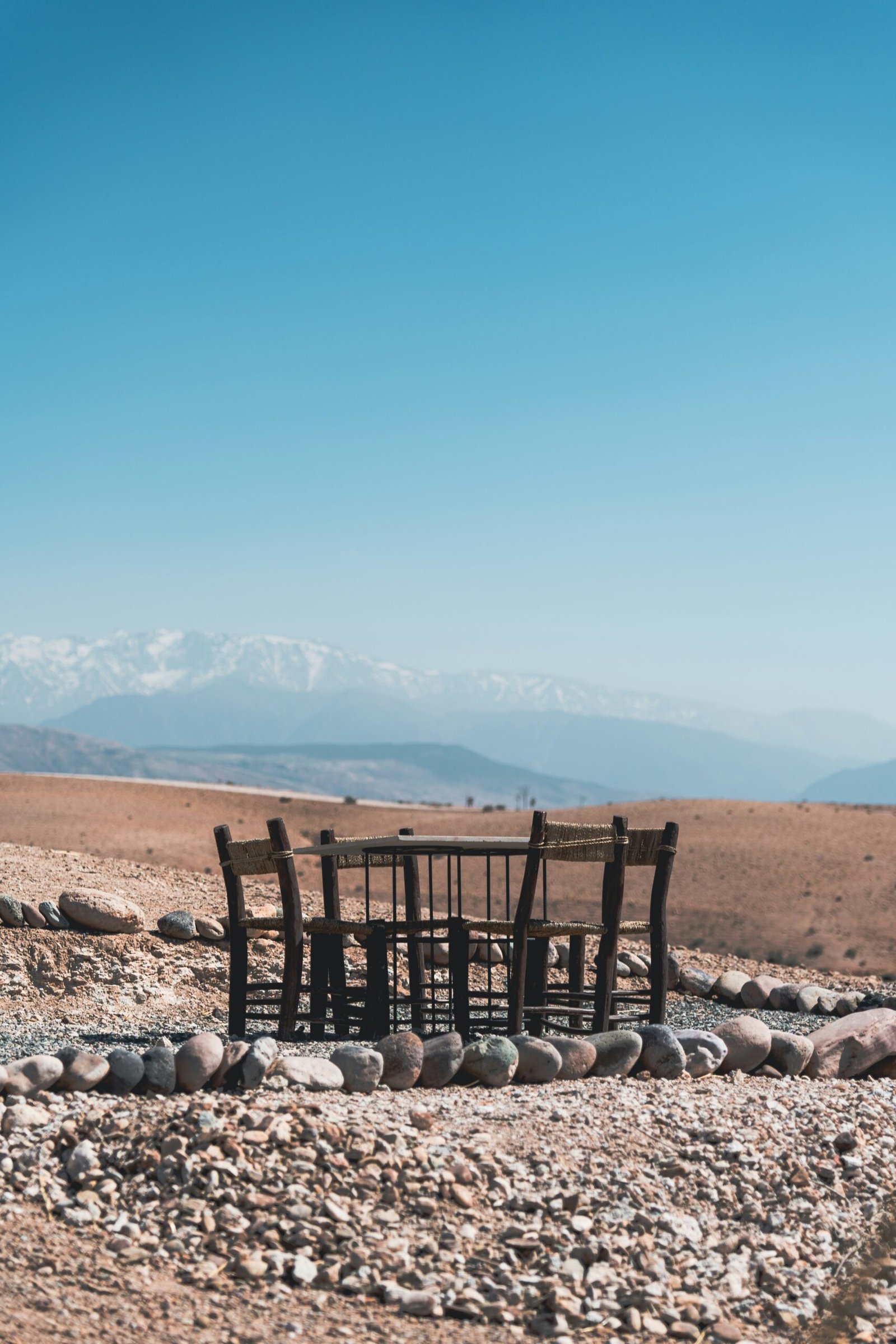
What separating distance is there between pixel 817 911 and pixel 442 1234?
3308 centimetres

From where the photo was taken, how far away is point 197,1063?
6902 millimetres

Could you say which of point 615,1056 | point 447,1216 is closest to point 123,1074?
point 447,1216

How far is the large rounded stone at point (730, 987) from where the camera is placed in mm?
13117

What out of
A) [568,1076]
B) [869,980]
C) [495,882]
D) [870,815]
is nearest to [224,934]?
[568,1076]

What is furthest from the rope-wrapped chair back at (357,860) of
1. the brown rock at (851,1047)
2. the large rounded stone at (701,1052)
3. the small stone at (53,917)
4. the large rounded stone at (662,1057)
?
the brown rock at (851,1047)

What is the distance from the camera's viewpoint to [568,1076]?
7.74 metres

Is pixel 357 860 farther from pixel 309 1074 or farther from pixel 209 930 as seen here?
pixel 309 1074

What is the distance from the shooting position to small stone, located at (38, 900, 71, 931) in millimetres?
12062

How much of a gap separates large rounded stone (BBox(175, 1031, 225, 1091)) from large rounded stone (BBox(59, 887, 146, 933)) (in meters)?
5.40

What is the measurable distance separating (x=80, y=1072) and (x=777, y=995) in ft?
27.0

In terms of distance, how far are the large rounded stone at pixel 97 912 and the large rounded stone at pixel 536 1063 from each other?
5.78 metres

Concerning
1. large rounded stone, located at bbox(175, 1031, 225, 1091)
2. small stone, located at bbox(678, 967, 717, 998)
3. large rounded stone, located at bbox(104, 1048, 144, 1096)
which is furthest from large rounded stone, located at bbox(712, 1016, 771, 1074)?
small stone, located at bbox(678, 967, 717, 998)

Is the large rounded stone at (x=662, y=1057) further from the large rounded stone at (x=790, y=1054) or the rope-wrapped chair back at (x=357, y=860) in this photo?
the rope-wrapped chair back at (x=357, y=860)

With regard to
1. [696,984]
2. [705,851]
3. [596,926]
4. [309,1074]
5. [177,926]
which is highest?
[596,926]
